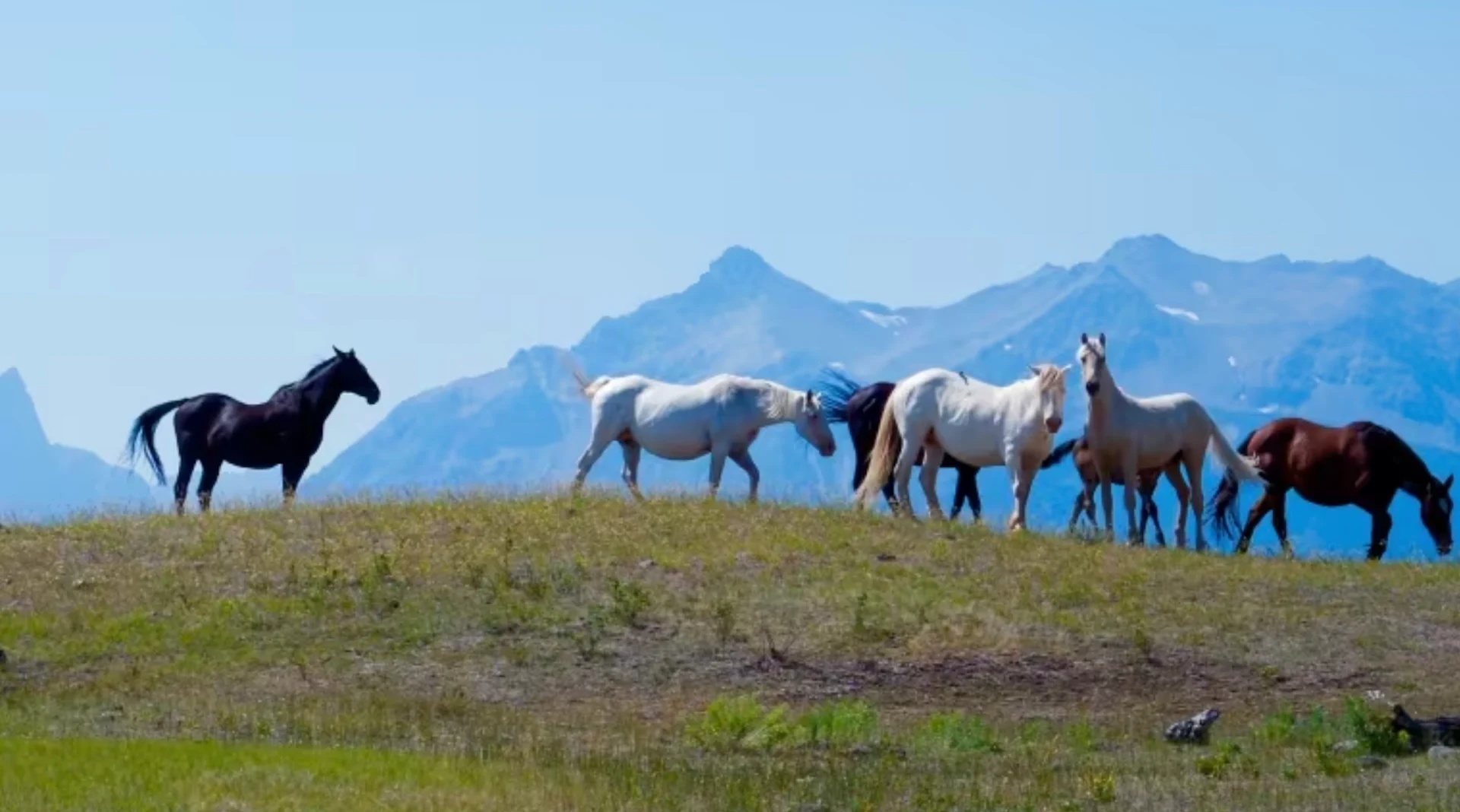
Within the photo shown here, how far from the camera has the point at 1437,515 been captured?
29.0 metres

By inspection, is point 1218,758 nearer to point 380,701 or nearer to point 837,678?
point 837,678

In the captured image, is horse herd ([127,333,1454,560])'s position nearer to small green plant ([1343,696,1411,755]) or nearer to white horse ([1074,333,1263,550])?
white horse ([1074,333,1263,550])

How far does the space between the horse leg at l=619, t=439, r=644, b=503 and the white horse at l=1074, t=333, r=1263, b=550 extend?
5.06m

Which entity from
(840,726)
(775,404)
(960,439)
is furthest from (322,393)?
(840,726)

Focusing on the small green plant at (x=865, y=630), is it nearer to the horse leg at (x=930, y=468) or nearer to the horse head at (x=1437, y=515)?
the horse leg at (x=930, y=468)

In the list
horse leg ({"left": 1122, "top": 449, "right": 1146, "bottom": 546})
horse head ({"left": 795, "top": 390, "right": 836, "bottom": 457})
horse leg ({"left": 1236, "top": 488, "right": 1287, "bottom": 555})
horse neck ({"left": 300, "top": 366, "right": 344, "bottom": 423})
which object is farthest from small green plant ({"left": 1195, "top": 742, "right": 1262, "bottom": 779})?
horse neck ({"left": 300, "top": 366, "right": 344, "bottom": 423})

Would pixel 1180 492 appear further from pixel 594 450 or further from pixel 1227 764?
pixel 1227 764

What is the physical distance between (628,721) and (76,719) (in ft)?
13.2

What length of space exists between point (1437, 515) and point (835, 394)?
25.5 ft

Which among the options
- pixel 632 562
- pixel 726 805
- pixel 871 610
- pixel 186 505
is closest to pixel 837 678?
pixel 871 610

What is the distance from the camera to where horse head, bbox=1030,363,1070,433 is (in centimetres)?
2530

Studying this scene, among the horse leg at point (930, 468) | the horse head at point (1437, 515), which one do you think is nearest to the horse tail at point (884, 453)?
the horse leg at point (930, 468)

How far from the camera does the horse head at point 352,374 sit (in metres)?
28.6

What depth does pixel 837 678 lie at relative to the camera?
62.4 feet
